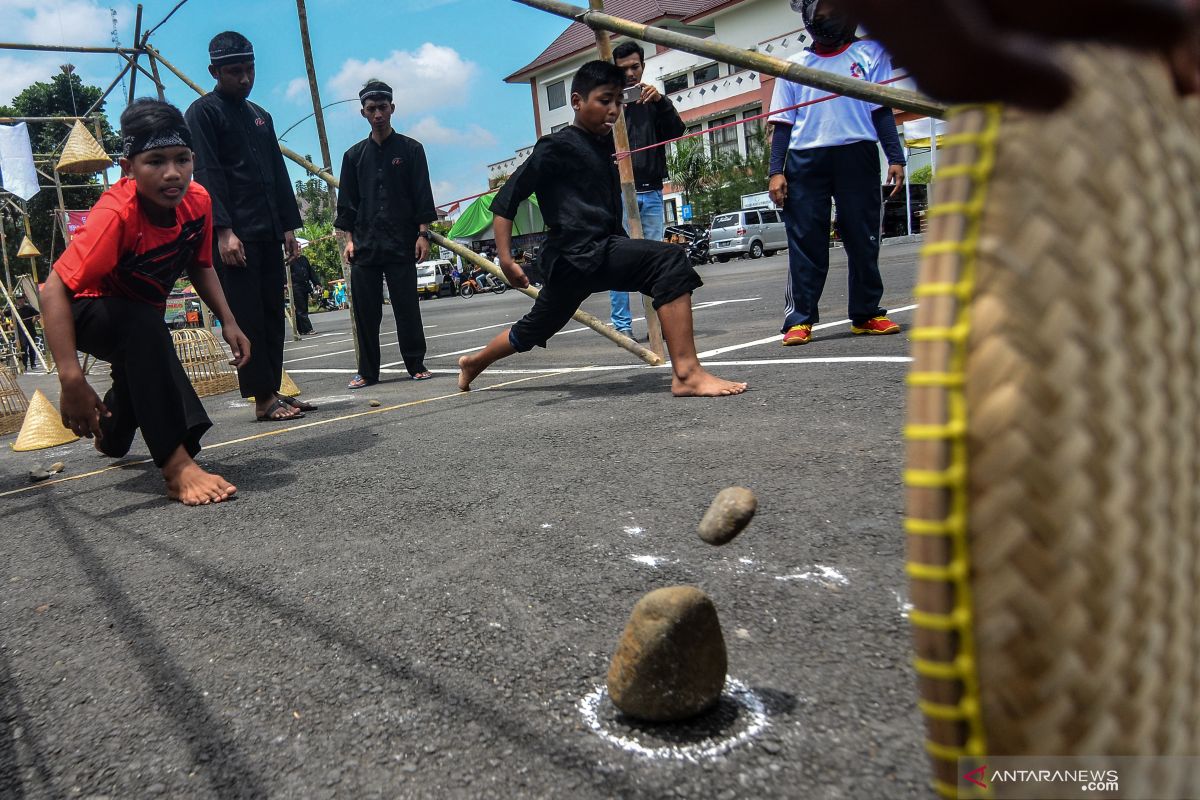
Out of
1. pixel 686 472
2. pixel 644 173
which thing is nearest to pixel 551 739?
pixel 686 472

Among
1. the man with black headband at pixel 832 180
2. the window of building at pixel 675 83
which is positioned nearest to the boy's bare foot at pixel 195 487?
the man with black headband at pixel 832 180

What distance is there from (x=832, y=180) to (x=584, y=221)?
1542 millimetres

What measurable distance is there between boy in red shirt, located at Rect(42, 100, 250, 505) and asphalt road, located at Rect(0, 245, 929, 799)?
0.88ft

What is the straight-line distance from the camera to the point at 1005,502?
429 millimetres

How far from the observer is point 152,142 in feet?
10.2

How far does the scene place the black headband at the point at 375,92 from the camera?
5.64 metres

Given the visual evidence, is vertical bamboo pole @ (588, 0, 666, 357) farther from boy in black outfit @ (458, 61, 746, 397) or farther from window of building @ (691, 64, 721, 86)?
window of building @ (691, 64, 721, 86)

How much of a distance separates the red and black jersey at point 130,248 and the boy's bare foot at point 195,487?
675 mm

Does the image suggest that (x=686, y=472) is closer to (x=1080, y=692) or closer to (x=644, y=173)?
(x=1080, y=692)

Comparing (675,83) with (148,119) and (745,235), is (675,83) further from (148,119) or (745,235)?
(148,119)

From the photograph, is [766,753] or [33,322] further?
[33,322]

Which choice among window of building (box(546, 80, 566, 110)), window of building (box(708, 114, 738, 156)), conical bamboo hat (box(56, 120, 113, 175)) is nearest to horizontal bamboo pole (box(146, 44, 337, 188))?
conical bamboo hat (box(56, 120, 113, 175))

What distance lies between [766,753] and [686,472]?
4.74 ft

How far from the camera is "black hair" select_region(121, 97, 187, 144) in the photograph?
3125 mm
